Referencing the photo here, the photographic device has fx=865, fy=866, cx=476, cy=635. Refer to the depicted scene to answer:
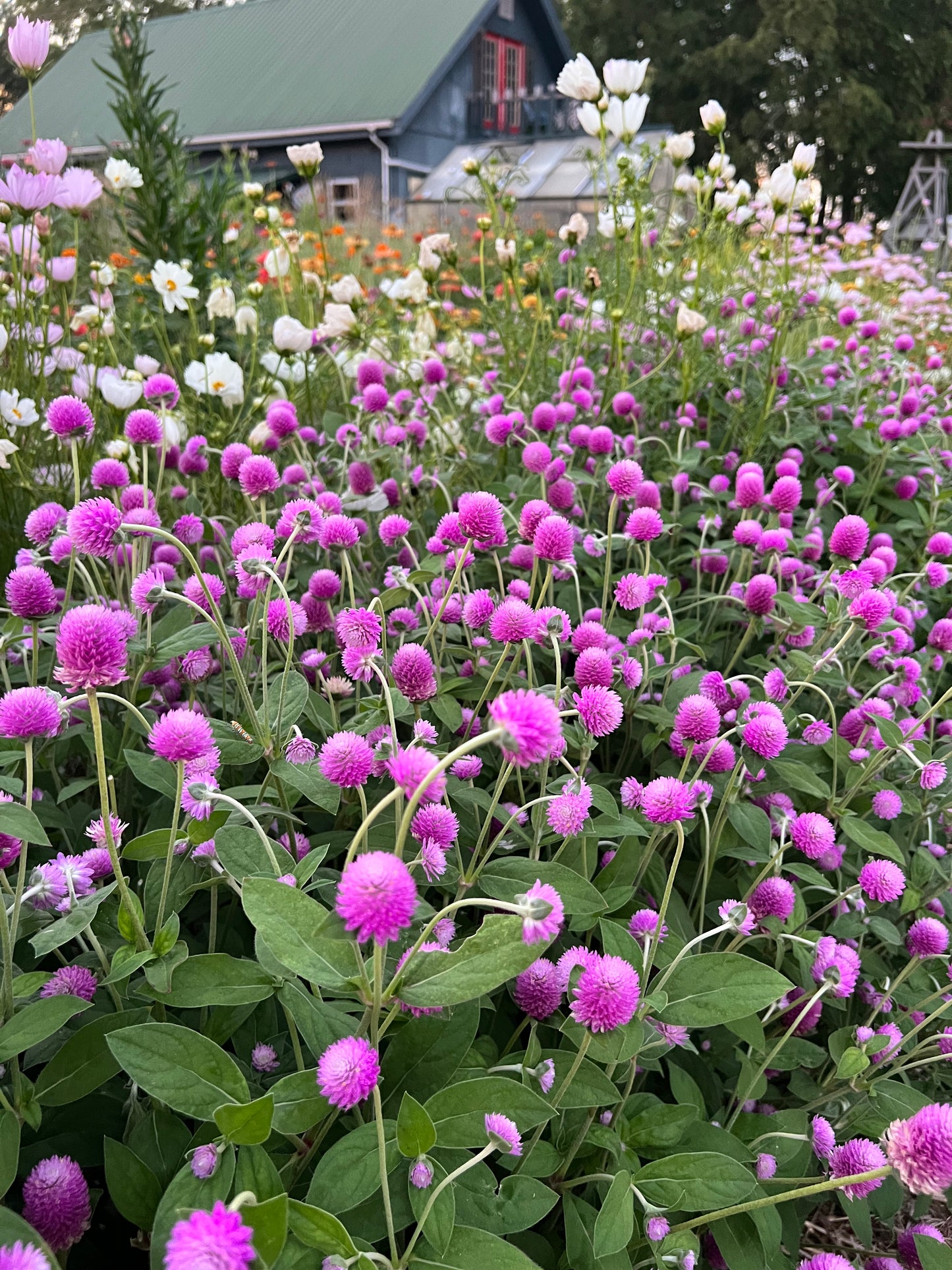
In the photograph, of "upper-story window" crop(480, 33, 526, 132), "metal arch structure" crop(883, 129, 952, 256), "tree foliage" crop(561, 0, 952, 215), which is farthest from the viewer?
"tree foliage" crop(561, 0, 952, 215)

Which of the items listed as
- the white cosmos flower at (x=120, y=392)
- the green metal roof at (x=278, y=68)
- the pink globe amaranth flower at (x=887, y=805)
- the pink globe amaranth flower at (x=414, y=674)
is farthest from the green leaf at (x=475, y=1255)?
the green metal roof at (x=278, y=68)

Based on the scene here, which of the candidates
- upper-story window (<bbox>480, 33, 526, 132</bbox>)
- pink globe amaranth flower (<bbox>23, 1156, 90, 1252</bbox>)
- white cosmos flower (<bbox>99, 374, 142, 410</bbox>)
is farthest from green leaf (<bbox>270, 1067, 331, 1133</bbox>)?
upper-story window (<bbox>480, 33, 526, 132</bbox>)

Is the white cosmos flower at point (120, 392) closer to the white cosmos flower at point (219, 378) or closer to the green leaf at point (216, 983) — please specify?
the white cosmos flower at point (219, 378)

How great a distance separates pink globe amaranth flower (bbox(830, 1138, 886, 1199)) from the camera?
3.15ft

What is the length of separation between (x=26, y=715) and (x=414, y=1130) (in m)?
0.53

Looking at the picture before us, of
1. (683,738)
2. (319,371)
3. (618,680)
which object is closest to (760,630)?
(618,680)

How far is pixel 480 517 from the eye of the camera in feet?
3.63

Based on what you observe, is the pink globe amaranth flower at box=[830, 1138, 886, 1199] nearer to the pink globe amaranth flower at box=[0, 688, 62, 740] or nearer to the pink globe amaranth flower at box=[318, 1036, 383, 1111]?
the pink globe amaranth flower at box=[318, 1036, 383, 1111]

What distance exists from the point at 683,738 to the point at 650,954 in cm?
30

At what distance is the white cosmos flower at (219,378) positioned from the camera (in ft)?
7.22

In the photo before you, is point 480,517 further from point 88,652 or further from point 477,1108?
point 477,1108

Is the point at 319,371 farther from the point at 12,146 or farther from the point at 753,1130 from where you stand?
the point at 12,146

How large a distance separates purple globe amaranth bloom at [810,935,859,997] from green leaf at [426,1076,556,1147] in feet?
1.45

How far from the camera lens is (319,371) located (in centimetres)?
308
